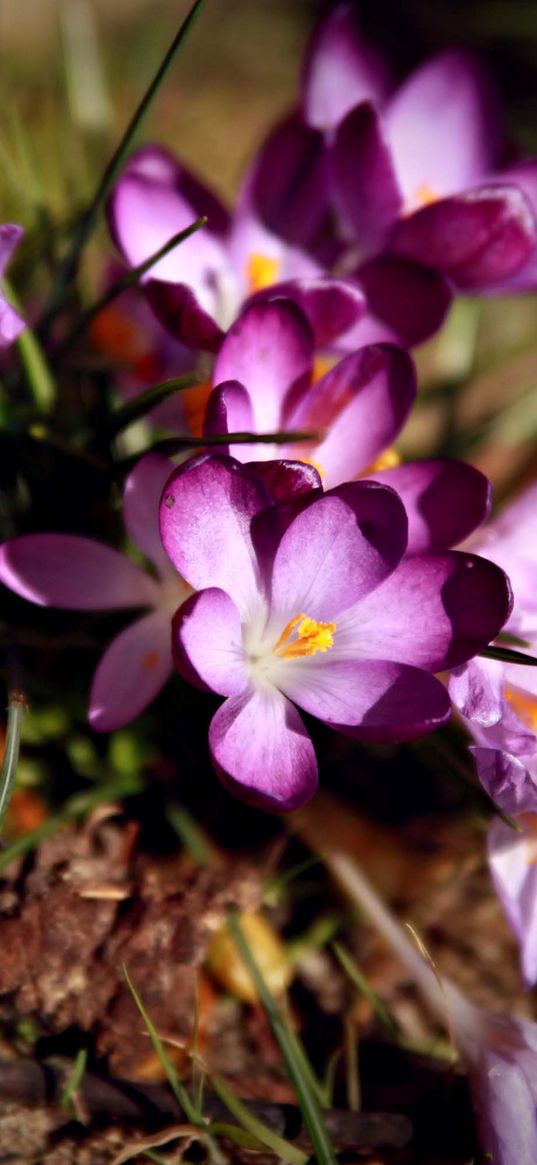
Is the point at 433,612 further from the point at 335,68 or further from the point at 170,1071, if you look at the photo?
the point at 335,68

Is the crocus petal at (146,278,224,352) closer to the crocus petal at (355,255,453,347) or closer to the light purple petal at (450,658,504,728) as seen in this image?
the crocus petal at (355,255,453,347)

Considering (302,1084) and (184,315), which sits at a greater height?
(184,315)

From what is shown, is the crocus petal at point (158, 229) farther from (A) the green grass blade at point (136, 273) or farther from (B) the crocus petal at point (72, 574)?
(B) the crocus petal at point (72, 574)

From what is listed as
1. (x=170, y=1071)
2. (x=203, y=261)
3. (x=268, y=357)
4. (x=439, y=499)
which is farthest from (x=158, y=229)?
(x=170, y=1071)

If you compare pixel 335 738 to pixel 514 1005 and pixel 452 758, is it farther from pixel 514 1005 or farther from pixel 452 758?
pixel 514 1005

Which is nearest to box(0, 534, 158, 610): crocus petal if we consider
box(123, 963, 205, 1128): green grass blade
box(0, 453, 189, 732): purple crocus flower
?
box(0, 453, 189, 732): purple crocus flower

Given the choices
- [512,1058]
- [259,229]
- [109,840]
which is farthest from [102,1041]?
[259,229]

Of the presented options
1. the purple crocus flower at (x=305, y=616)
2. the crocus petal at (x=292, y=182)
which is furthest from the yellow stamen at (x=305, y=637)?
the crocus petal at (x=292, y=182)
